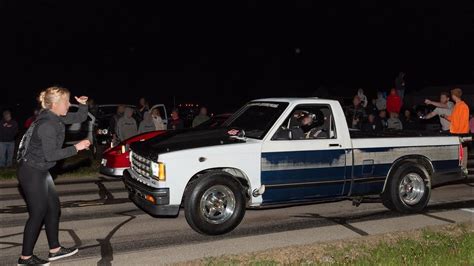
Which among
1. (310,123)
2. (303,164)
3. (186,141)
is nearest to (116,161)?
(186,141)

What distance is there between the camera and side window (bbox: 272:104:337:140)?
757 cm

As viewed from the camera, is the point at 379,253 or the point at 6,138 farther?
the point at 6,138

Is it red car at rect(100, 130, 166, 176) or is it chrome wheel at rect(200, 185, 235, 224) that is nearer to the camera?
chrome wheel at rect(200, 185, 235, 224)

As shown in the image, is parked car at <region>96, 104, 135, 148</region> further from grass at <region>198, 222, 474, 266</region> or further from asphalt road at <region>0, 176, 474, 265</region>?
grass at <region>198, 222, 474, 266</region>

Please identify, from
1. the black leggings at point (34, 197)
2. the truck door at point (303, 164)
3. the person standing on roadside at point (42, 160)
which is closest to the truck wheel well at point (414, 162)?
the truck door at point (303, 164)

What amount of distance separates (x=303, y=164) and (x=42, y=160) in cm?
374

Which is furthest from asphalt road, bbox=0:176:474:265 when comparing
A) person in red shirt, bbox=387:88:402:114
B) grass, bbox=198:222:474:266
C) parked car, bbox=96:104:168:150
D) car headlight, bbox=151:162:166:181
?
person in red shirt, bbox=387:88:402:114

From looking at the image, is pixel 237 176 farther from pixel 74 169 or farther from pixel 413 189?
pixel 74 169

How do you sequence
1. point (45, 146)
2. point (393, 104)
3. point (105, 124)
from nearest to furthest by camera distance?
point (45, 146), point (393, 104), point (105, 124)

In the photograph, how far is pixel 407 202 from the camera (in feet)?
27.9

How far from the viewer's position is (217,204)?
271 inches

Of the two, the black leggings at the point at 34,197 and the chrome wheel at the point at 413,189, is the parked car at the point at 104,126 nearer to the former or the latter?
the chrome wheel at the point at 413,189

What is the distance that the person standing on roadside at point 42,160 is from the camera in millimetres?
5273

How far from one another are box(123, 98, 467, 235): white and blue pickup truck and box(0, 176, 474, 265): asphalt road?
0.39 meters
